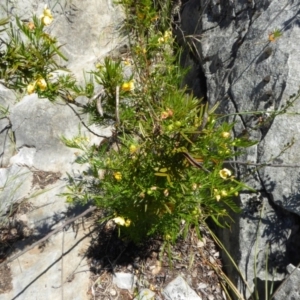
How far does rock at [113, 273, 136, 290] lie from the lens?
2579 mm

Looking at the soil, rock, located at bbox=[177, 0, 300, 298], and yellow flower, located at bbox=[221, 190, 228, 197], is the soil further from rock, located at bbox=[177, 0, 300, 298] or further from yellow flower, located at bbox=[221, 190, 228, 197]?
yellow flower, located at bbox=[221, 190, 228, 197]

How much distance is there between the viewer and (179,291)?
250 centimetres

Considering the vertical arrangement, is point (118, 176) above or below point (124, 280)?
above

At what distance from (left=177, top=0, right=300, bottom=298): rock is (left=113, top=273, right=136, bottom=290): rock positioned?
0.56m

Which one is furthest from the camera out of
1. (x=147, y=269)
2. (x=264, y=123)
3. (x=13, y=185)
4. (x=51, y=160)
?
(x=51, y=160)

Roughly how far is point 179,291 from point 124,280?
329 mm

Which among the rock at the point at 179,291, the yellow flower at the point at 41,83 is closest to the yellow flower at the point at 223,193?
the rock at the point at 179,291

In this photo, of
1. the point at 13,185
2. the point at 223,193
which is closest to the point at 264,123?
the point at 223,193

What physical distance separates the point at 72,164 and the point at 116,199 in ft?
3.64

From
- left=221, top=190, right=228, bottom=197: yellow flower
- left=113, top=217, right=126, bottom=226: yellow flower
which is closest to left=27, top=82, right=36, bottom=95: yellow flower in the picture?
left=113, top=217, right=126, bottom=226: yellow flower

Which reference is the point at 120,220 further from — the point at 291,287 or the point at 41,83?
the point at 291,287

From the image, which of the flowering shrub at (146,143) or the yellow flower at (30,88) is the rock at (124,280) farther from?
the yellow flower at (30,88)

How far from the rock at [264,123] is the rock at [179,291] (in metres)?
0.25

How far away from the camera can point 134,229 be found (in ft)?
7.74
